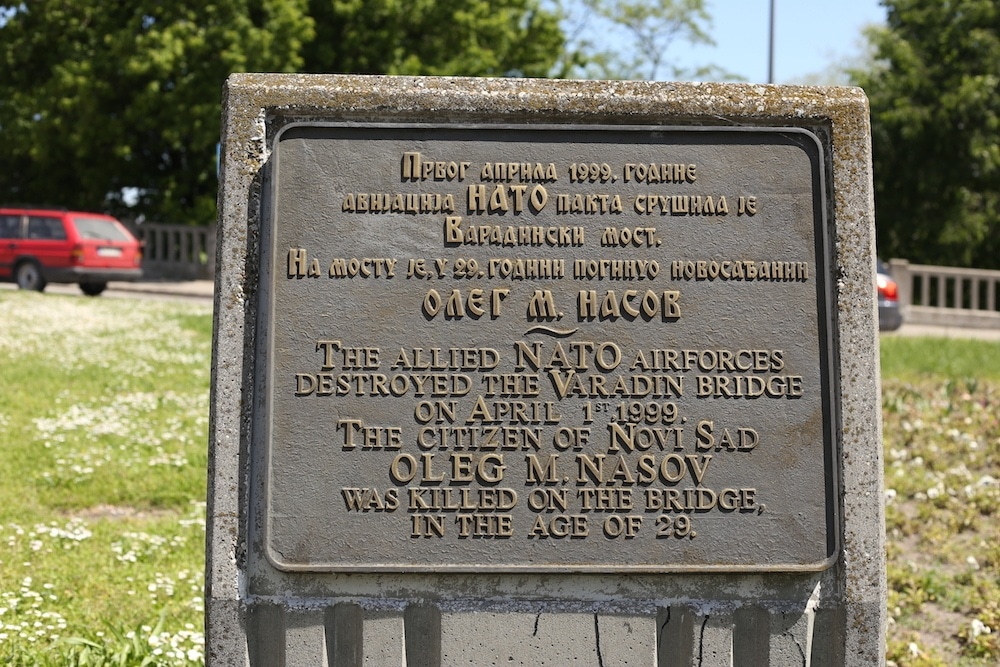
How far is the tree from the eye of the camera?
89.0 ft

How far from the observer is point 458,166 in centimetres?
345

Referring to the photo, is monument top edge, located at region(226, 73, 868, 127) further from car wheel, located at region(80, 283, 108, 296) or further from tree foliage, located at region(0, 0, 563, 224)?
tree foliage, located at region(0, 0, 563, 224)

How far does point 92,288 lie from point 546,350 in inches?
720

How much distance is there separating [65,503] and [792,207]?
4446 mm

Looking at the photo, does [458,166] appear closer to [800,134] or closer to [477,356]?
[477,356]

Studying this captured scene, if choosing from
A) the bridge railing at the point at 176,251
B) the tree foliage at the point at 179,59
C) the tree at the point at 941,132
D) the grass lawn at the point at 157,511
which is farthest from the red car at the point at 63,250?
the tree at the point at 941,132

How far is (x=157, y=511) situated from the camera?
6094 millimetres

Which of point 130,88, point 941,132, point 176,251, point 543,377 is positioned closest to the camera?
point 543,377

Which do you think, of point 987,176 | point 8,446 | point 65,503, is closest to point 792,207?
point 65,503

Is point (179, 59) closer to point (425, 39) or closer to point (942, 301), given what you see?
point (425, 39)

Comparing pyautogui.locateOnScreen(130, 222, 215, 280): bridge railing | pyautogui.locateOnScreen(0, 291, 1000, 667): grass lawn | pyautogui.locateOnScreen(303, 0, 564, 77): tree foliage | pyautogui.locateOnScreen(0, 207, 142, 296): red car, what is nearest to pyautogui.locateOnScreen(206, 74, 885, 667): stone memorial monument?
pyautogui.locateOnScreen(0, 291, 1000, 667): grass lawn

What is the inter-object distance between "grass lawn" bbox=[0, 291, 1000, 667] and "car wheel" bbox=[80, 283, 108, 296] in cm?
973

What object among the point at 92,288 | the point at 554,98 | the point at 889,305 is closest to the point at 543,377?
the point at 554,98

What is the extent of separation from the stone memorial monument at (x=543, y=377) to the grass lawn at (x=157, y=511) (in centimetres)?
122
